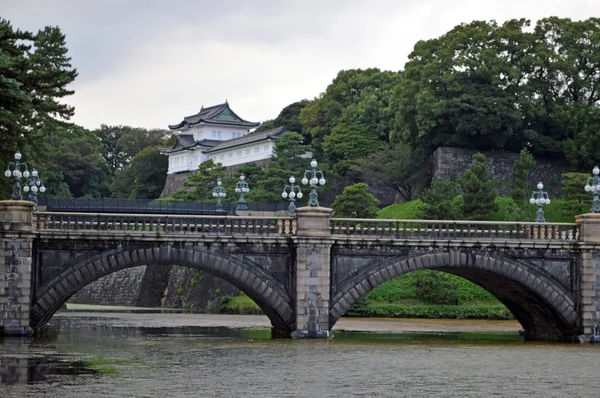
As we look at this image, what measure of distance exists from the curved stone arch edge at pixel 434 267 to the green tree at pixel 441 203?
27.1 metres

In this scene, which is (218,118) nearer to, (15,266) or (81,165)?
(81,165)

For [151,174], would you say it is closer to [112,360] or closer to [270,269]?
[270,269]

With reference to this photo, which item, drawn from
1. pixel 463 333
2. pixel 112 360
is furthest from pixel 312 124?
pixel 112 360

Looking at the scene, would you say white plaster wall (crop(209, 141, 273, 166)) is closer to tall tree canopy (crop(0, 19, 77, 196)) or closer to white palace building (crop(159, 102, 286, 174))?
white palace building (crop(159, 102, 286, 174))

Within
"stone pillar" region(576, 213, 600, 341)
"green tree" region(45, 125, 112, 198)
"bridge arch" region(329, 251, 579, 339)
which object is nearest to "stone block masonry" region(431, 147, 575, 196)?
"bridge arch" region(329, 251, 579, 339)

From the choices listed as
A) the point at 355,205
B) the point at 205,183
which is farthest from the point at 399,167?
the point at 205,183

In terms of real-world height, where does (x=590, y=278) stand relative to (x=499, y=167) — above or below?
below

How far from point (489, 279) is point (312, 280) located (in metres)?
9.90

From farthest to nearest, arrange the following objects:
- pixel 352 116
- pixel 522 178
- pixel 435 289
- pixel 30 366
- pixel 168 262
Answer: pixel 352 116, pixel 522 178, pixel 435 289, pixel 168 262, pixel 30 366

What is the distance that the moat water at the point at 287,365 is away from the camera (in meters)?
31.1

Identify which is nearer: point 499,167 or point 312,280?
point 312,280

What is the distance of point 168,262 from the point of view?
163 ft

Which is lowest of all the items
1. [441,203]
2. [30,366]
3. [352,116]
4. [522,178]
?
[30,366]

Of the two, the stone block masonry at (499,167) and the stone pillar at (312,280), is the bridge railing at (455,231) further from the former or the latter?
the stone block masonry at (499,167)
